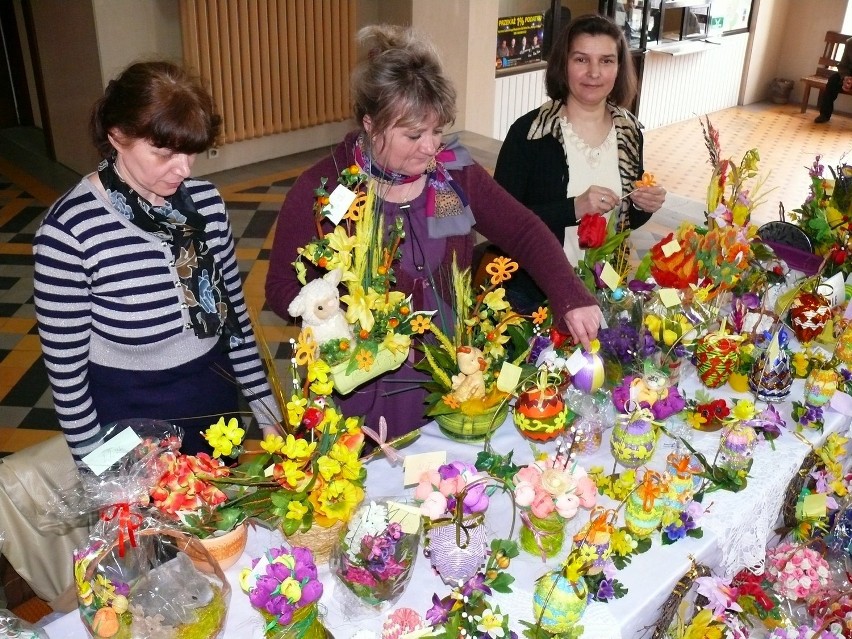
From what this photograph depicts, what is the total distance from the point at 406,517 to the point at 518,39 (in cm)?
670

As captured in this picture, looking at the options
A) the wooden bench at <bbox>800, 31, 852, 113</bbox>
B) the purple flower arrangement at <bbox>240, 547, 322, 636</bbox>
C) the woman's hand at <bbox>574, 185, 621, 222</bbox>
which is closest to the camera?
the purple flower arrangement at <bbox>240, 547, 322, 636</bbox>

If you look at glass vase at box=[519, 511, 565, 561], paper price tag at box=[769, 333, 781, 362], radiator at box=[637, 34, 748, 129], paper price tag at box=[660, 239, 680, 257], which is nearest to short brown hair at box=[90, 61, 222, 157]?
glass vase at box=[519, 511, 565, 561]

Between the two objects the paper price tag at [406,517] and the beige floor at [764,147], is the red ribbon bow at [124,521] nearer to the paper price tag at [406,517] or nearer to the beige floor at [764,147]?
the paper price tag at [406,517]

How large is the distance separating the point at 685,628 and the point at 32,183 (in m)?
5.84

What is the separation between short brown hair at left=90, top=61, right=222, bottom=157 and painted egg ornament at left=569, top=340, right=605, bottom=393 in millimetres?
934

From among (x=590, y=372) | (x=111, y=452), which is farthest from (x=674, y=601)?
(x=111, y=452)

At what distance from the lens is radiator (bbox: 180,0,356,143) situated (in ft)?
18.1

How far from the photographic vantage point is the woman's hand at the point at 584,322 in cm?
183

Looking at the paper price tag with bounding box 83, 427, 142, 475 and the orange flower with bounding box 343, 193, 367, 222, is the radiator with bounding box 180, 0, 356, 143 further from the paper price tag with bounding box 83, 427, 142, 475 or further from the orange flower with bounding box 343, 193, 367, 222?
the paper price tag with bounding box 83, 427, 142, 475

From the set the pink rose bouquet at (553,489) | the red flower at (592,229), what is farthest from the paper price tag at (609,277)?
the pink rose bouquet at (553,489)

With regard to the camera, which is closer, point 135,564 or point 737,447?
point 135,564

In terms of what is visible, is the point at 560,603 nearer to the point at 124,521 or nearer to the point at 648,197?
the point at 124,521

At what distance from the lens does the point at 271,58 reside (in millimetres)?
5992

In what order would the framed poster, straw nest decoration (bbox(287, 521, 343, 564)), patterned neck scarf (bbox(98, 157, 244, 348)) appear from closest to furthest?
straw nest decoration (bbox(287, 521, 343, 564))
patterned neck scarf (bbox(98, 157, 244, 348))
the framed poster
